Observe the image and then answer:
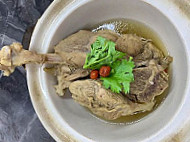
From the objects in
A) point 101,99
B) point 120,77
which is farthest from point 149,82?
point 101,99

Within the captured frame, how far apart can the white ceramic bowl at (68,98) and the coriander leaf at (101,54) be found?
0.81ft

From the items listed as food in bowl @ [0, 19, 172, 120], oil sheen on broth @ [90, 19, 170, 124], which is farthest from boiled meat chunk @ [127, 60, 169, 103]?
oil sheen on broth @ [90, 19, 170, 124]

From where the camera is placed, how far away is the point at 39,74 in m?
2.00

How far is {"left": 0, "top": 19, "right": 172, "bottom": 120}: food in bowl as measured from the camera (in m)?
1.88

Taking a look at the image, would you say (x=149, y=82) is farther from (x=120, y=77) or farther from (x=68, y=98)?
(x=68, y=98)

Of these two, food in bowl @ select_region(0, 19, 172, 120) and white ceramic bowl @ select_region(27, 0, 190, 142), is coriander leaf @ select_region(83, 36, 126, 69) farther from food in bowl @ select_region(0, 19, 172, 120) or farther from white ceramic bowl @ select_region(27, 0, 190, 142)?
white ceramic bowl @ select_region(27, 0, 190, 142)

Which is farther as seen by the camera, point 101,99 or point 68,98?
point 68,98

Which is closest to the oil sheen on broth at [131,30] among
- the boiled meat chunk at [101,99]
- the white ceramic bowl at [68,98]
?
the white ceramic bowl at [68,98]

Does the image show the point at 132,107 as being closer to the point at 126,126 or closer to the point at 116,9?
the point at 126,126

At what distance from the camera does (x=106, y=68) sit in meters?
1.90

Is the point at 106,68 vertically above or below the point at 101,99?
above

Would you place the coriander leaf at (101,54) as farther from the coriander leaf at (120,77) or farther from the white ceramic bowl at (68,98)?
the white ceramic bowl at (68,98)

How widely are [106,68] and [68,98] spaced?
40 cm

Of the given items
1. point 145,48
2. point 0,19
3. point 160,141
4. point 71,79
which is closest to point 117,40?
point 145,48
